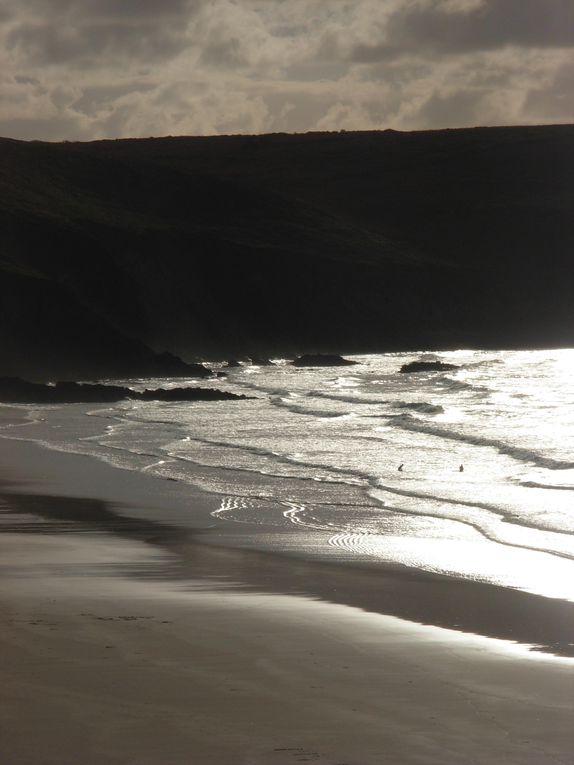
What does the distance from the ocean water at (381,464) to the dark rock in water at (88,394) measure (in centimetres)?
165

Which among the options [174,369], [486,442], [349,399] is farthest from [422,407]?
[174,369]

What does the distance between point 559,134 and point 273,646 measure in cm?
14902

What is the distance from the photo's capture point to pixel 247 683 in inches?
300

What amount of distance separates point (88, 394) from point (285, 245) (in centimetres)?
5907

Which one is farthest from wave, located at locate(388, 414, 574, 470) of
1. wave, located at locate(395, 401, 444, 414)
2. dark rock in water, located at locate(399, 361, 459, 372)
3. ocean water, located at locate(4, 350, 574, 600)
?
dark rock in water, located at locate(399, 361, 459, 372)

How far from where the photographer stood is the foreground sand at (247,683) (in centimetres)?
634

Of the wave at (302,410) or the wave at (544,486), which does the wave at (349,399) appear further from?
the wave at (544,486)

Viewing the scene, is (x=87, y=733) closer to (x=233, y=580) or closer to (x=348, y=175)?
(x=233, y=580)

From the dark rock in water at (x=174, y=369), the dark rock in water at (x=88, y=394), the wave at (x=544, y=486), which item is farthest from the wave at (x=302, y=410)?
the dark rock in water at (x=174, y=369)

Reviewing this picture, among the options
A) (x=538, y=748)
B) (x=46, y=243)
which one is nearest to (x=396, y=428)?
(x=538, y=748)

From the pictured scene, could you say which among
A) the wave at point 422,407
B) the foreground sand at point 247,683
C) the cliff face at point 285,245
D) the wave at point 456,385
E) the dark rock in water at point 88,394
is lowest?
the dark rock in water at point 88,394

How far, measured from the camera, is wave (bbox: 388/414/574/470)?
23.7 m

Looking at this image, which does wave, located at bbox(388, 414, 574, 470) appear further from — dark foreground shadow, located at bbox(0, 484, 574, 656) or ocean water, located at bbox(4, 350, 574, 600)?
dark foreground shadow, located at bbox(0, 484, 574, 656)

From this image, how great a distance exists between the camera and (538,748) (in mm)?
6410
